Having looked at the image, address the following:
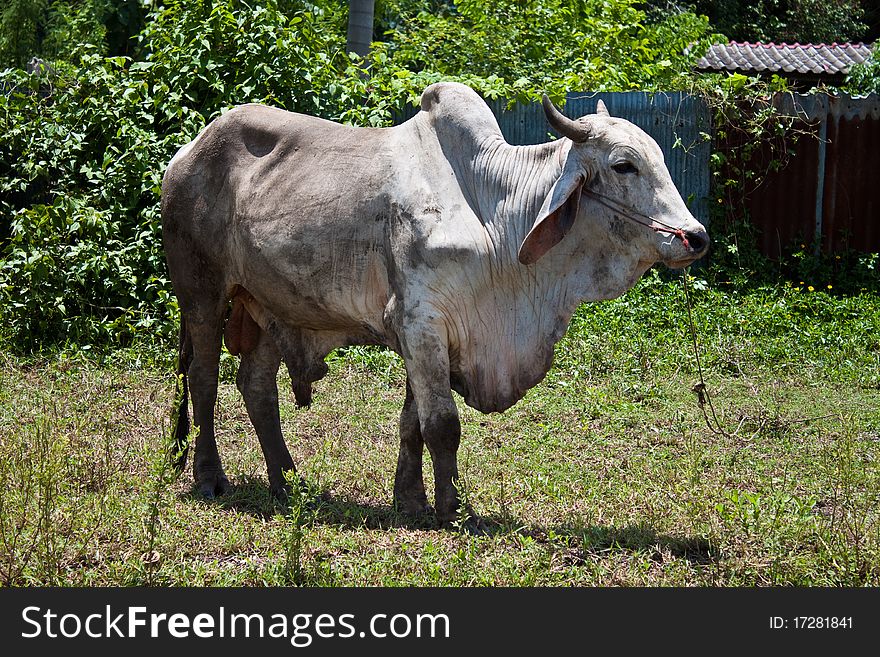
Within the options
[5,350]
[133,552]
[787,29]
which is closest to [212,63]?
[5,350]

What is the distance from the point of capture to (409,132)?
4648mm

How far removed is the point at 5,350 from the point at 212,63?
252 cm

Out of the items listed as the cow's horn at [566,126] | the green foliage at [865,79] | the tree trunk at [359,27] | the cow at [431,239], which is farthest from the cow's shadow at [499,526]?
the green foliage at [865,79]

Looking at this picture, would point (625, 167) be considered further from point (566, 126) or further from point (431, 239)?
point (431, 239)

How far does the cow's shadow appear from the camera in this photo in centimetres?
415

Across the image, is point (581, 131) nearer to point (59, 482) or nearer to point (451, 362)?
point (451, 362)

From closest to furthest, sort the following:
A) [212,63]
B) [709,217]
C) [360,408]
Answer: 1. [360,408]
2. [212,63]
3. [709,217]

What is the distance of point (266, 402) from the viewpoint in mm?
5199

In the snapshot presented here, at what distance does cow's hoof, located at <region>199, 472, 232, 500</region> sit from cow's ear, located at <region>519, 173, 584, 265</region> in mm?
1852

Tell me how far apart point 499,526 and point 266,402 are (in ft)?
4.50

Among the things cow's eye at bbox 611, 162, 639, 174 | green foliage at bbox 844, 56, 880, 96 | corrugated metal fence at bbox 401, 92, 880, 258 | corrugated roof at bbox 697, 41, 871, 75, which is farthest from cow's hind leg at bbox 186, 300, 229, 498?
corrugated roof at bbox 697, 41, 871, 75

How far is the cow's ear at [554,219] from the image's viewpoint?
4160mm

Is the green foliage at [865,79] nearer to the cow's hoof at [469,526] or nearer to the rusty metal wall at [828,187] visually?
the rusty metal wall at [828,187]

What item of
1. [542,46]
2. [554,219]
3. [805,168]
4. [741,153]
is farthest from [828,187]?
[554,219]
